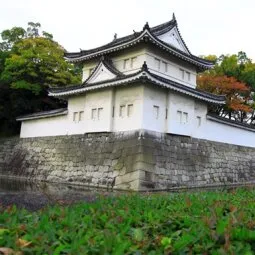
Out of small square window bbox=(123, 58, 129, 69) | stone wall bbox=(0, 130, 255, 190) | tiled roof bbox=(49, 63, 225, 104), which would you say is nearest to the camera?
tiled roof bbox=(49, 63, 225, 104)

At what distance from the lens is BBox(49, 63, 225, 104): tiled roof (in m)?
15.5

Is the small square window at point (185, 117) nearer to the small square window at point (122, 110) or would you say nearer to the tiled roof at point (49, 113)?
the small square window at point (122, 110)

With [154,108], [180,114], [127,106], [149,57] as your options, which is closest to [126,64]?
[149,57]

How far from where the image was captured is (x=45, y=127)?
21.9 m

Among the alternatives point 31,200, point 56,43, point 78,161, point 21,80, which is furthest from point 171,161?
point 56,43

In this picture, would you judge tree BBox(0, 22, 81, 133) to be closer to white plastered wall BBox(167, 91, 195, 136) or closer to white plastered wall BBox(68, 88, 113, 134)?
white plastered wall BBox(68, 88, 113, 134)

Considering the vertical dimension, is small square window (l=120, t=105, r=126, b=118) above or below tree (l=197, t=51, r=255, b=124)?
below

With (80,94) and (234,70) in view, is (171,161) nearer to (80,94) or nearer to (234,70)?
(80,94)

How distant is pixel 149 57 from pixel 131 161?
229 inches

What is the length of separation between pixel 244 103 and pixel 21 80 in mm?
20733

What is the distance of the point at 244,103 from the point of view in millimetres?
34438

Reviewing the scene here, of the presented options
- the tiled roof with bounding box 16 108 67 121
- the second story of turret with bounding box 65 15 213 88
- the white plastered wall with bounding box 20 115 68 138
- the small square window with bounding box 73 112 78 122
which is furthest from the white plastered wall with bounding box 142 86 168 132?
the tiled roof with bounding box 16 108 67 121

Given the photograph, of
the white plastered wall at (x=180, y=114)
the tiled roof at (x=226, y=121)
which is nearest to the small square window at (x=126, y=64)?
the white plastered wall at (x=180, y=114)

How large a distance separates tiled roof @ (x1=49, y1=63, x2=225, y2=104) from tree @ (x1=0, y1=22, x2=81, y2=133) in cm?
735
